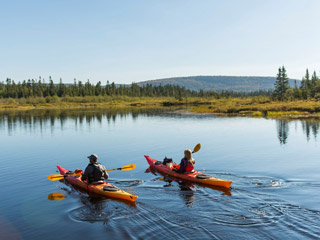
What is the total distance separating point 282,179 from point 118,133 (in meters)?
23.2

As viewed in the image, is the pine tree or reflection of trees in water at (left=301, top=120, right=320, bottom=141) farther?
the pine tree

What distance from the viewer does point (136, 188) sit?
1535 cm

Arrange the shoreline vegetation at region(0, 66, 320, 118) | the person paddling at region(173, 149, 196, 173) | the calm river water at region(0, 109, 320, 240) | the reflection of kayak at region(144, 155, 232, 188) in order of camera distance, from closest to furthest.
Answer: the calm river water at region(0, 109, 320, 240) → the reflection of kayak at region(144, 155, 232, 188) → the person paddling at region(173, 149, 196, 173) → the shoreline vegetation at region(0, 66, 320, 118)

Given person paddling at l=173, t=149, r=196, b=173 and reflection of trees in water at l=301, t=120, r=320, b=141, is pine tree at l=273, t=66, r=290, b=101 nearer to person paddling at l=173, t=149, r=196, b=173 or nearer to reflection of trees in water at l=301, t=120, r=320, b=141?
reflection of trees in water at l=301, t=120, r=320, b=141

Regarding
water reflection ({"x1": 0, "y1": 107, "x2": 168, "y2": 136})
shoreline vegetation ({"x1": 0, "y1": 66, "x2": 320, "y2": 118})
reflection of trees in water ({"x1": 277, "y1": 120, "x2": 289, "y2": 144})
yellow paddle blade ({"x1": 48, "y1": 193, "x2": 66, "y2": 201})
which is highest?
shoreline vegetation ({"x1": 0, "y1": 66, "x2": 320, "y2": 118})

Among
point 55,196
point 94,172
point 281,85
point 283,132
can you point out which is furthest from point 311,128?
Result: point 281,85

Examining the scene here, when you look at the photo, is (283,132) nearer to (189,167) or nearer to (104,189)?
(189,167)

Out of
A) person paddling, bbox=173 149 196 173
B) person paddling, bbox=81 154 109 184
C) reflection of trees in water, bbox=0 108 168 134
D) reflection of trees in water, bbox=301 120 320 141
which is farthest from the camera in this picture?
reflection of trees in water, bbox=0 108 168 134

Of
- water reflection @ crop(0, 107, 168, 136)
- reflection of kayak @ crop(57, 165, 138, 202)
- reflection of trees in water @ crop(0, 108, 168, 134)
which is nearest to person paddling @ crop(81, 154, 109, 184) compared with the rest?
reflection of kayak @ crop(57, 165, 138, 202)

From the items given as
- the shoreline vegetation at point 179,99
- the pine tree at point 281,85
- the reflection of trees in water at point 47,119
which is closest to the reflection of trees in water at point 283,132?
the shoreline vegetation at point 179,99

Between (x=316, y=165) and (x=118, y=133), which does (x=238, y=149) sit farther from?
(x=118, y=133)

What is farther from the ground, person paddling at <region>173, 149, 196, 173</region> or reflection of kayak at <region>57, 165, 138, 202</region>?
person paddling at <region>173, 149, 196, 173</region>

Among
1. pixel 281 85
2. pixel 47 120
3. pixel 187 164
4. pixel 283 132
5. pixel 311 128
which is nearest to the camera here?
pixel 187 164

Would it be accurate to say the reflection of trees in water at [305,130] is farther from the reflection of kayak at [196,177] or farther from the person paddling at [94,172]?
the person paddling at [94,172]
